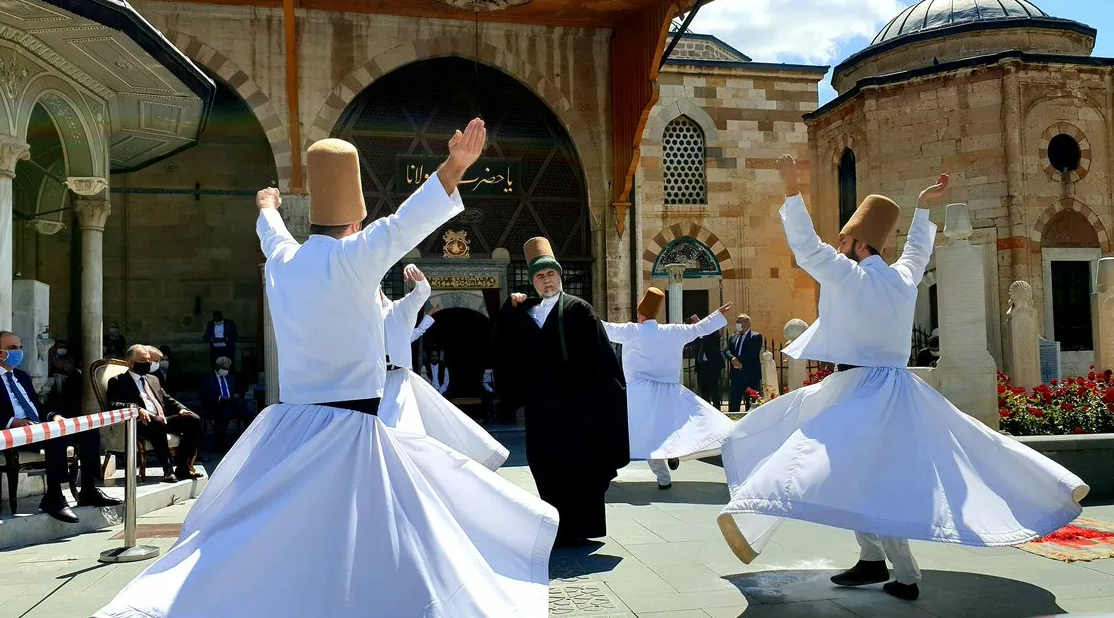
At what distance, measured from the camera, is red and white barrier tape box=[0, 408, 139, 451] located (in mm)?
4270

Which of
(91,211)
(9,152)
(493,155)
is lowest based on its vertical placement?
(91,211)

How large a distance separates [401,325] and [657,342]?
2.70 m

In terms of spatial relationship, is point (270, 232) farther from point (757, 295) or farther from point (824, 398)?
point (757, 295)

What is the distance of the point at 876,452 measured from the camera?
414 centimetres

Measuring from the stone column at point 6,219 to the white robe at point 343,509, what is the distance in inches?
260

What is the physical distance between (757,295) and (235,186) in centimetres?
1233

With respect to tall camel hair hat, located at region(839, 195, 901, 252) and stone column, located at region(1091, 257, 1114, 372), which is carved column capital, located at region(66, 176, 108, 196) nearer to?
tall camel hair hat, located at region(839, 195, 901, 252)

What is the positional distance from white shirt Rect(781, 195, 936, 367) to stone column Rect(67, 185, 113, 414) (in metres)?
9.43

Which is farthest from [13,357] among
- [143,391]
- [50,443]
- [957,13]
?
[957,13]

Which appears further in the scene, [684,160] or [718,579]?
[684,160]

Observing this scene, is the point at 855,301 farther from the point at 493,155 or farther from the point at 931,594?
the point at 493,155

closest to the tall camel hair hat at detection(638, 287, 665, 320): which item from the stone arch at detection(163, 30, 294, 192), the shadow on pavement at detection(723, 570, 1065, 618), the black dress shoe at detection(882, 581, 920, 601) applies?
the shadow on pavement at detection(723, 570, 1065, 618)

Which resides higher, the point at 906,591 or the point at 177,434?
the point at 177,434

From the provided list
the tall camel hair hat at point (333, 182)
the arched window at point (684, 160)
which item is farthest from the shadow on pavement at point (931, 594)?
the arched window at point (684, 160)
